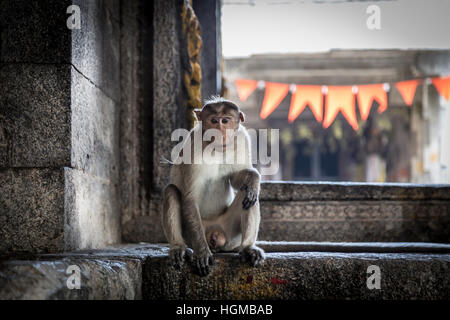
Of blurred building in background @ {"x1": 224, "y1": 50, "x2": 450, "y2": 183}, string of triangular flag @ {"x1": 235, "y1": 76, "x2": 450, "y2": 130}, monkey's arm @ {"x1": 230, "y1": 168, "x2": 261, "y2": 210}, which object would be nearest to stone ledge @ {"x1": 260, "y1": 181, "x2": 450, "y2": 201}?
monkey's arm @ {"x1": 230, "y1": 168, "x2": 261, "y2": 210}

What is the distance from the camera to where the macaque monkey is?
298cm

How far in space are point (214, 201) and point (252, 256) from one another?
0.56 m

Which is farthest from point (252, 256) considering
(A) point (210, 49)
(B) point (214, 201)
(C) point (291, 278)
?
(A) point (210, 49)

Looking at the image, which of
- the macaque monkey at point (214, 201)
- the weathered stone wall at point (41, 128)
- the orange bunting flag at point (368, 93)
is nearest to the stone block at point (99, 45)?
the weathered stone wall at point (41, 128)

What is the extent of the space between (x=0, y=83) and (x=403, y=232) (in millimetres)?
3585

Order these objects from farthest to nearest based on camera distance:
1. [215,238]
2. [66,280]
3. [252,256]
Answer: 1. [215,238]
2. [252,256]
3. [66,280]

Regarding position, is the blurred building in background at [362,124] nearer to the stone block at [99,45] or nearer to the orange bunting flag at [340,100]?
the orange bunting flag at [340,100]

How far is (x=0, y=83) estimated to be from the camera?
3.20 m

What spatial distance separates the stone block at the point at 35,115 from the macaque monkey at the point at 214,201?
79cm

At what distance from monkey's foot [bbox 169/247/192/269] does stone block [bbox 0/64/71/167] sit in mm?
942

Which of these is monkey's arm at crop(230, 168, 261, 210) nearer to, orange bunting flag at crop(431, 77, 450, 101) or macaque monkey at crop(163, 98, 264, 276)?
macaque monkey at crop(163, 98, 264, 276)

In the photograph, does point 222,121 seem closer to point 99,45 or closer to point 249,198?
point 249,198

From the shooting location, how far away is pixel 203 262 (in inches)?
114

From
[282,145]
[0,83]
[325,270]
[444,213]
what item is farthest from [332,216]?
[282,145]
